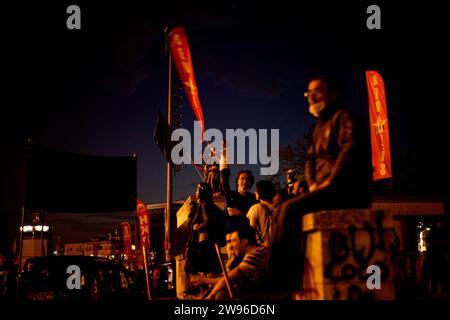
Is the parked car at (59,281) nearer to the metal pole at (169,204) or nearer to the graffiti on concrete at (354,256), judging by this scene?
the graffiti on concrete at (354,256)

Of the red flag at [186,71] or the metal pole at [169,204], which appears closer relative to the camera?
the red flag at [186,71]

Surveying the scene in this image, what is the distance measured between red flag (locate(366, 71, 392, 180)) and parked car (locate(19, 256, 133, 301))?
1334 centimetres

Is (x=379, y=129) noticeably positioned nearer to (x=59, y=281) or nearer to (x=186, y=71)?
(x=186, y=71)

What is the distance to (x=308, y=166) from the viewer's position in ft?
16.9

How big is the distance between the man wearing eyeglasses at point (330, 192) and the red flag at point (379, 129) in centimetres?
1415

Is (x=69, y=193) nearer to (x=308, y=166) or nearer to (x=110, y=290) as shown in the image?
(x=110, y=290)

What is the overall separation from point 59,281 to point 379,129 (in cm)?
1474

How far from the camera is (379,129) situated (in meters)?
18.4

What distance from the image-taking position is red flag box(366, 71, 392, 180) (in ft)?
59.6

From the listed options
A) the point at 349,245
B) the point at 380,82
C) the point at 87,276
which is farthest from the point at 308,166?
the point at 380,82

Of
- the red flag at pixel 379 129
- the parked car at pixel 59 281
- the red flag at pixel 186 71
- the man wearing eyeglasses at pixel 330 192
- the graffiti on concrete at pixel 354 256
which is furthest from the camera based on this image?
the red flag at pixel 379 129

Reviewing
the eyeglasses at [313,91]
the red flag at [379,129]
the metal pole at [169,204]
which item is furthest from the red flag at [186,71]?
the eyeglasses at [313,91]

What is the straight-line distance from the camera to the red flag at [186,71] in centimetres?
1736

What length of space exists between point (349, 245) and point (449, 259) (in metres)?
7.48
